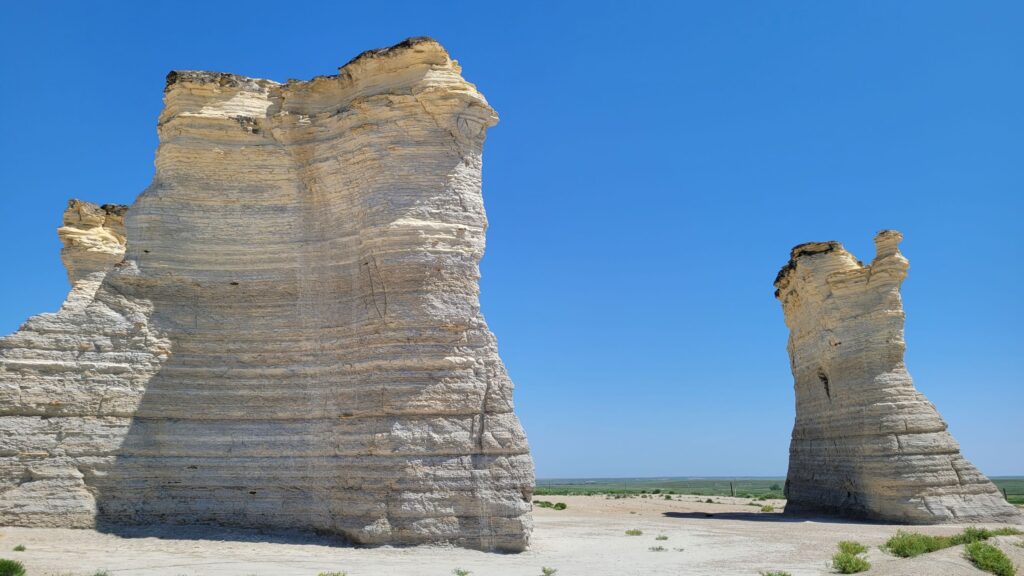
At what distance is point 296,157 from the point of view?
15.5 metres

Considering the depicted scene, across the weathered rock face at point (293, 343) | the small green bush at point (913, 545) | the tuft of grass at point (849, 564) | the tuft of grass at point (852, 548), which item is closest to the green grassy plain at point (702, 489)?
the small green bush at point (913, 545)

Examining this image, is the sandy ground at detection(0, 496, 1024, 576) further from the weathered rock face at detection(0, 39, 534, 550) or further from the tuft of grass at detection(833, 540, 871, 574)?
the weathered rock face at detection(0, 39, 534, 550)

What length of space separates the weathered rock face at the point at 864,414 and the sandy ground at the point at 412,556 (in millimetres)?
4281

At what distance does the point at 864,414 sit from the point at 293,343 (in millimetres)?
16452

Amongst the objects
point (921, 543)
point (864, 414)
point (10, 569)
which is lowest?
point (10, 569)

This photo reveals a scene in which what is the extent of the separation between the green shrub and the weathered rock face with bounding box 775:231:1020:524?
951cm

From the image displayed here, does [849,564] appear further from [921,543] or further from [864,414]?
[864,414]

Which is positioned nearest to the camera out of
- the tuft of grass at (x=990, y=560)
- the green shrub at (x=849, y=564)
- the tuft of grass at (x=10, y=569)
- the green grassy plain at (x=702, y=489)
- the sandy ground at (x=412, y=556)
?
the tuft of grass at (x=10, y=569)

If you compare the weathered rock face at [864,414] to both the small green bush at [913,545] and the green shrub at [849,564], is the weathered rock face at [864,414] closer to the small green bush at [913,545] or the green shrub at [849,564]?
the small green bush at [913,545]

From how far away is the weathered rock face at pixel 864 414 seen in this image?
20.1m

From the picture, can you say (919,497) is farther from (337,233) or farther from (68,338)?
(68,338)

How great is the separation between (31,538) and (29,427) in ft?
7.17

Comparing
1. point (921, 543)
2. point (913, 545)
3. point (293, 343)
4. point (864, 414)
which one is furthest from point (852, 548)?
point (293, 343)

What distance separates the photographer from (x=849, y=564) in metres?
11.6
